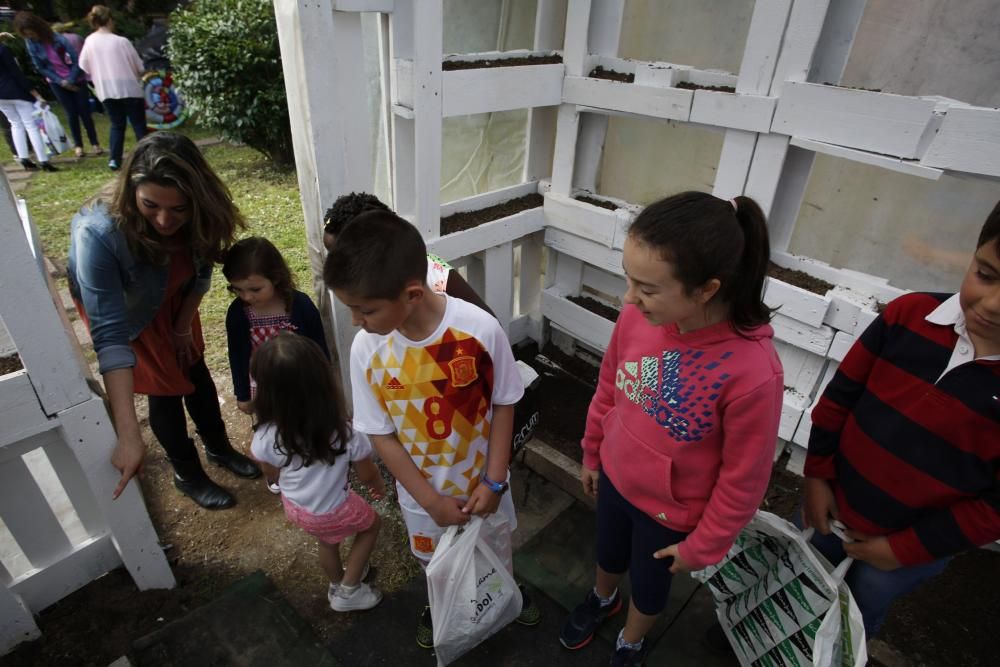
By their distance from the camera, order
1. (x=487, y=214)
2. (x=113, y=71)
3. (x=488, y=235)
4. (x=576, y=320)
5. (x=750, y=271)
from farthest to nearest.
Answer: (x=113, y=71) → (x=576, y=320) → (x=487, y=214) → (x=488, y=235) → (x=750, y=271)

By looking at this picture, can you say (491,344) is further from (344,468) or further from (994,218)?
(994,218)

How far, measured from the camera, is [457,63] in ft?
8.52

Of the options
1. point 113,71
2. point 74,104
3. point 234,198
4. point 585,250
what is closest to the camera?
point 585,250

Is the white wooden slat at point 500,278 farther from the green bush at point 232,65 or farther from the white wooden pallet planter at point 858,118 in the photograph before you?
the green bush at point 232,65

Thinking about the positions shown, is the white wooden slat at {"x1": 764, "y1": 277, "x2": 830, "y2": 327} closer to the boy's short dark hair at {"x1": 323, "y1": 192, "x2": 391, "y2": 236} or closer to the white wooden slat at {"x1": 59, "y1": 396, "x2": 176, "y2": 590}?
the boy's short dark hair at {"x1": 323, "y1": 192, "x2": 391, "y2": 236}

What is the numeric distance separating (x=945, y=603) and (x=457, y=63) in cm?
320

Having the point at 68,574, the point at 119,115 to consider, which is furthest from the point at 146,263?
the point at 119,115

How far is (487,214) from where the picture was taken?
309 cm

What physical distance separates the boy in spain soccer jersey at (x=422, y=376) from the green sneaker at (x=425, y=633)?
20.4 inches

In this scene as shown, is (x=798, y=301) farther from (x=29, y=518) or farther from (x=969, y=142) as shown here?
(x=29, y=518)

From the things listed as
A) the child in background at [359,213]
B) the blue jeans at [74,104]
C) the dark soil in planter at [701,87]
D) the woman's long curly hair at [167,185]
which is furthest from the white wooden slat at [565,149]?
the blue jeans at [74,104]

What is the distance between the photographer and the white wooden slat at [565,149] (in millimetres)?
3014

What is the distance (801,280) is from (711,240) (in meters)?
1.58

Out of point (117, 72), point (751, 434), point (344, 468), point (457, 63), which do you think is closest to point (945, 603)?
point (751, 434)
